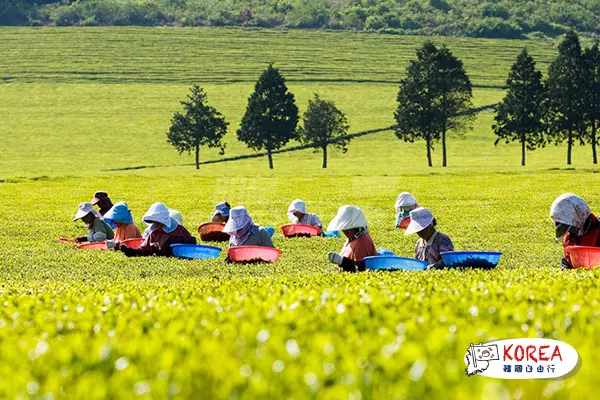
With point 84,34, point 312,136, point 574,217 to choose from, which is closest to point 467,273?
point 574,217

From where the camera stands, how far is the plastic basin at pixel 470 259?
16734mm

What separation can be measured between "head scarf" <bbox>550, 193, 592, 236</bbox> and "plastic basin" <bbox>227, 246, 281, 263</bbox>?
6.53m

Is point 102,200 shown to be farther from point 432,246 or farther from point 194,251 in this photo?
point 432,246

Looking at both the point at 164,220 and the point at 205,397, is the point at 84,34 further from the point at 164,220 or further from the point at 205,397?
the point at 205,397

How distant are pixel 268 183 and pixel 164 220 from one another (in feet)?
131

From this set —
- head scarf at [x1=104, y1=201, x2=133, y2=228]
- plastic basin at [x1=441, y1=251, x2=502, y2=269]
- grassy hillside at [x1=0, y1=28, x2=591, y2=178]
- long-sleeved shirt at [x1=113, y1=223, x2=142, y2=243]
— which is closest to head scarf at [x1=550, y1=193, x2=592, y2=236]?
plastic basin at [x1=441, y1=251, x2=502, y2=269]

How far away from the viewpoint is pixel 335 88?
5901 inches

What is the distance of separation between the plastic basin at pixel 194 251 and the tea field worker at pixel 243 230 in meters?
0.56

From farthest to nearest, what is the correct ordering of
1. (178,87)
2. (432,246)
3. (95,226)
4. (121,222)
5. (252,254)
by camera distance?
(178,87) < (95,226) < (121,222) < (252,254) < (432,246)

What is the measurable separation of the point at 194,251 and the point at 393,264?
6286 mm

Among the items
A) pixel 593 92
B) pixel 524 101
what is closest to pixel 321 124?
pixel 524 101

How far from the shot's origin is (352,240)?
17562mm

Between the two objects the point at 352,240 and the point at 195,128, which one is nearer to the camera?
the point at 352,240

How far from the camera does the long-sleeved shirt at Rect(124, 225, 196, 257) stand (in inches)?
854
